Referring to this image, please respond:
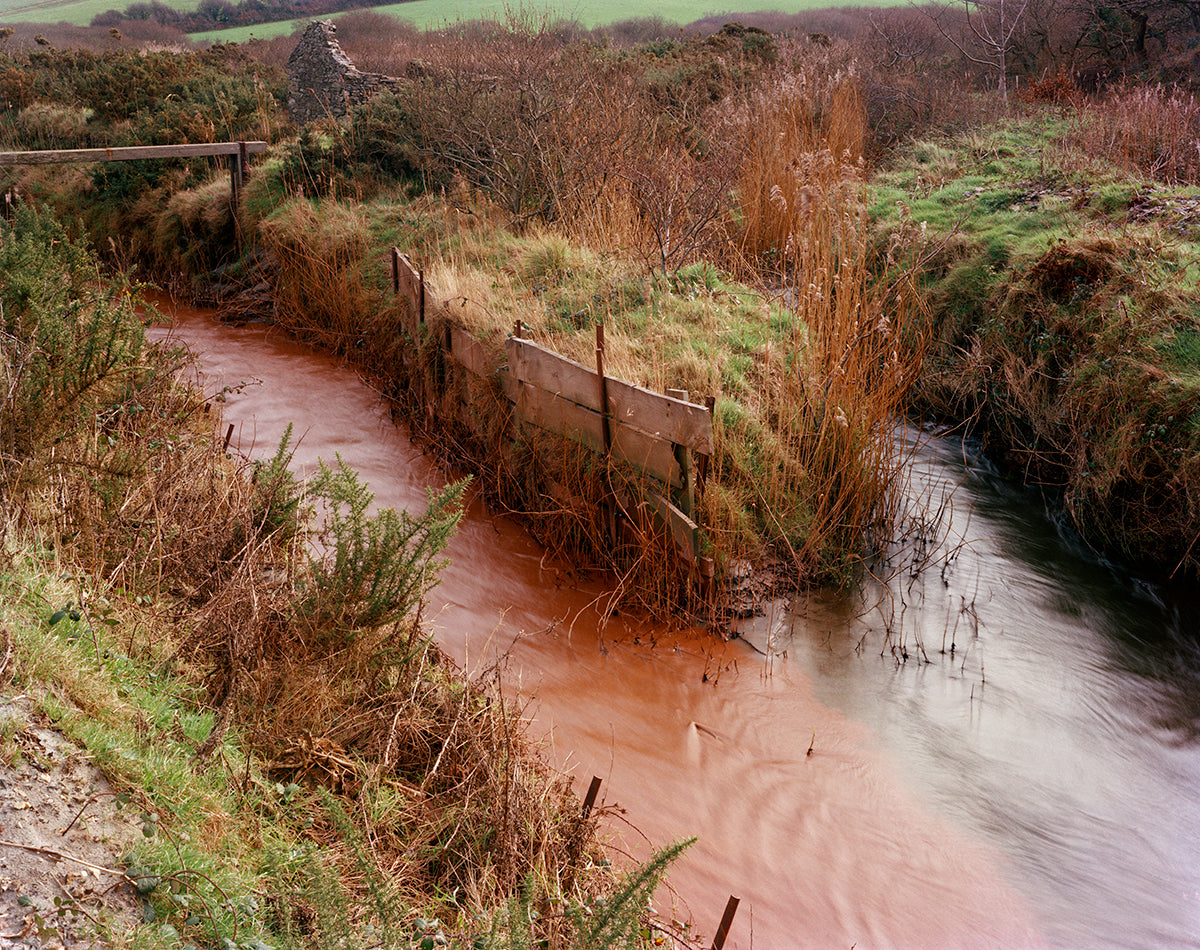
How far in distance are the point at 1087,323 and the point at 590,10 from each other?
31476mm

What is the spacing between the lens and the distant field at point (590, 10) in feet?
95.9

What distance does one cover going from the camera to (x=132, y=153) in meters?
10.4

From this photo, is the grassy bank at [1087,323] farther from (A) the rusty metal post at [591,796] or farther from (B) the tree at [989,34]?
(B) the tree at [989,34]

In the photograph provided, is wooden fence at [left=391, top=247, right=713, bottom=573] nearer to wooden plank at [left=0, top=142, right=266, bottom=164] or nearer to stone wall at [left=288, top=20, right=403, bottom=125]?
wooden plank at [left=0, top=142, right=266, bottom=164]

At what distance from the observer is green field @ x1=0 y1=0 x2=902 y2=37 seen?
98.6 ft

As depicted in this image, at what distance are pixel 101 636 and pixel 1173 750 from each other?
16.5 ft

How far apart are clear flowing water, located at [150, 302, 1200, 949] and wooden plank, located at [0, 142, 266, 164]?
6507mm

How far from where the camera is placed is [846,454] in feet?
17.8

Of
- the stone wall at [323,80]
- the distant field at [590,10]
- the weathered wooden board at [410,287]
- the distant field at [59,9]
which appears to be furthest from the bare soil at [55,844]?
the distant field at [59,9]

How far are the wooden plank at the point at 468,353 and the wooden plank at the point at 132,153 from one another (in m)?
5.57

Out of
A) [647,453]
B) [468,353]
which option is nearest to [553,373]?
[647,453]

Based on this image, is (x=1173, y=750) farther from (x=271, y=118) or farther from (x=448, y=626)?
(x=271, y=118)

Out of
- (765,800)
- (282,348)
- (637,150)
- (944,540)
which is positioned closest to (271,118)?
(282,348)

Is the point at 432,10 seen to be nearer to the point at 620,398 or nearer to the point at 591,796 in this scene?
the point at 620,398
